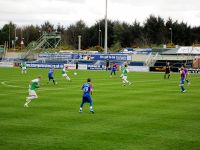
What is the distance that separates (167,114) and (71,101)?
319 inches

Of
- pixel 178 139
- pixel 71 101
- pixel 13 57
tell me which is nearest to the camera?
pixel 178 139

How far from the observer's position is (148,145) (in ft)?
49.1

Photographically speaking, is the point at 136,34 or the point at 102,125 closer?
the point at 102,125

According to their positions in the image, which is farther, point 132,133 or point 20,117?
point 20,117

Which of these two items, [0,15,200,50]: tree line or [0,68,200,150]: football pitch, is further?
[0,15,200,50]: tree line

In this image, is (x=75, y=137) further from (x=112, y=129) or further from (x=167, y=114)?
(x=167, y=114)

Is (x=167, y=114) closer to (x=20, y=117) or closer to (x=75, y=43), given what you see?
(x=20, y=117)

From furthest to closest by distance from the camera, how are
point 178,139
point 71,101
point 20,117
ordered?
point 71,101 < point 20,117 < point 178,139

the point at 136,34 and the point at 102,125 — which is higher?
the point at 136,34

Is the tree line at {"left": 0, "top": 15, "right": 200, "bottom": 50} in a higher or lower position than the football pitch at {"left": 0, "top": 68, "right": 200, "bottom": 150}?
higher

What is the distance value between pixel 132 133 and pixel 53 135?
10.1 feet

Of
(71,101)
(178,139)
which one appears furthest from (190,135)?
(71,101)

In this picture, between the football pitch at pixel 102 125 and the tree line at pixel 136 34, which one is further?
the tree line at pixel 136 34

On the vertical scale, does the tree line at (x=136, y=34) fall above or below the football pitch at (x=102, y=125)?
above
